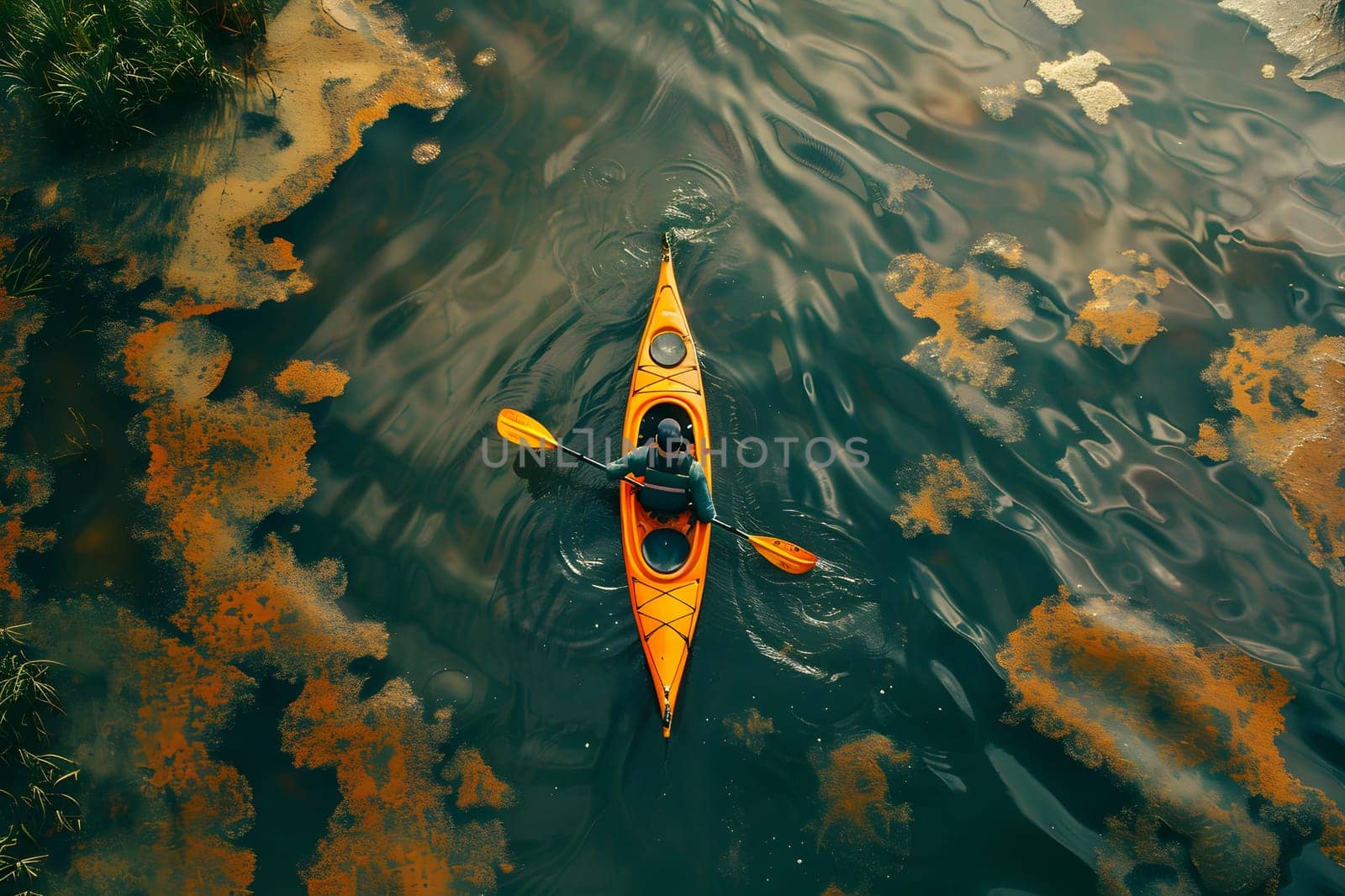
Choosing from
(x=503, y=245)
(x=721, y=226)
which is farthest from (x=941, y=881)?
(x=503, y=245)

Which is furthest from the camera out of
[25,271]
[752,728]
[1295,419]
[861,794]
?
Answer: [25,271]

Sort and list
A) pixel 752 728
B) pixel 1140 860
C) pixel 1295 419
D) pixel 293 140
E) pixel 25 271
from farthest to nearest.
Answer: pixel 293 140 → pixel 25 271 → pixel 1295 419 → pixel 752 728 → pixel 1140 860

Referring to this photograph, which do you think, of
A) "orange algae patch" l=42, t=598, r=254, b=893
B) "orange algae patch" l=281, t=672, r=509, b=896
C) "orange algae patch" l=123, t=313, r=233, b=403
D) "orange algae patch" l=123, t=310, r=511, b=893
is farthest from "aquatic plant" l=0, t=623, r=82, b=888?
"orange algae patch" l=123, t=313, r=233, b=403

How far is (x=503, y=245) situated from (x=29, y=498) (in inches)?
143

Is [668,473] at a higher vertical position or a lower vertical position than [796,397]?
lower

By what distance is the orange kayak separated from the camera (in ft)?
17.0

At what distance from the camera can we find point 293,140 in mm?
7043

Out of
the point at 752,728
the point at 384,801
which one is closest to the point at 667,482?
the point at 752,728

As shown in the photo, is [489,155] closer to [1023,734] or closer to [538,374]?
[538,374]

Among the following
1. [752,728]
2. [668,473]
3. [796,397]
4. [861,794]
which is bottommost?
[752,728]

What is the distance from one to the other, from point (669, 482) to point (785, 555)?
2.83 ft

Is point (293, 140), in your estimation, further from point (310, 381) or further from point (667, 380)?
point (667, 380)

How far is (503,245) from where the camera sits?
6766 millimetres

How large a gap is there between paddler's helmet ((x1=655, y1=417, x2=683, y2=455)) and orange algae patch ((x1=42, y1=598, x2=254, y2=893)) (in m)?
2.92
